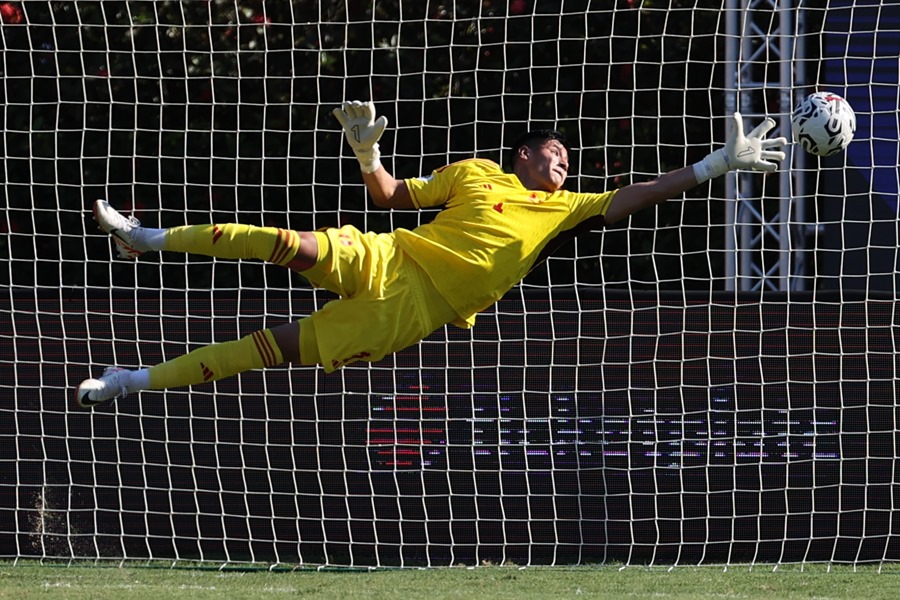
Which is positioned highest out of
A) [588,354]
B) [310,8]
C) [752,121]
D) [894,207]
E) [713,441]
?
[310,8]

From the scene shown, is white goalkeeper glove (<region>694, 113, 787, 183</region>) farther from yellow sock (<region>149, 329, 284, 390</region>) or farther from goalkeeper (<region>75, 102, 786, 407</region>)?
yellow sock (<region>149, 329, 284, 390</region>)

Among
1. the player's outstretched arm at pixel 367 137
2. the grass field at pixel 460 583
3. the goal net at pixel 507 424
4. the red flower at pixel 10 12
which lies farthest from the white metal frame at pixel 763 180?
the red flower at pixel 10 12

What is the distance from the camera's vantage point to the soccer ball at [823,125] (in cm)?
541

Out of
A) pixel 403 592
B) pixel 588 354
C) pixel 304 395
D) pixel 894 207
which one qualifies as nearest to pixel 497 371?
pixel 588 354

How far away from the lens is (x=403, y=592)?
617 cm

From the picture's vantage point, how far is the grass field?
612 centimetres

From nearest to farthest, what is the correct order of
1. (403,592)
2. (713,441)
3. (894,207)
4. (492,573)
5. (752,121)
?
(403,592) < (492,573) < (713,441) < (752,121) < (894,207)

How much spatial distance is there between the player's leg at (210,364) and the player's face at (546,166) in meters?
1.17

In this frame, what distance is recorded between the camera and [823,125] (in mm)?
5402

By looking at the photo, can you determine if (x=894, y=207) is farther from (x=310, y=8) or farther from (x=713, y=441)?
(x=310, y=8)

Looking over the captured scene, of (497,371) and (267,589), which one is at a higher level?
(497,371)

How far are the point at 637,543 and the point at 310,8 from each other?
13.6 ft

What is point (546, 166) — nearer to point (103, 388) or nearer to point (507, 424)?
point (103, 388)

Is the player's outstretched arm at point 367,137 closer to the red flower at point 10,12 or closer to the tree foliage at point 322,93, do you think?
the tree foliage at point 322,93
